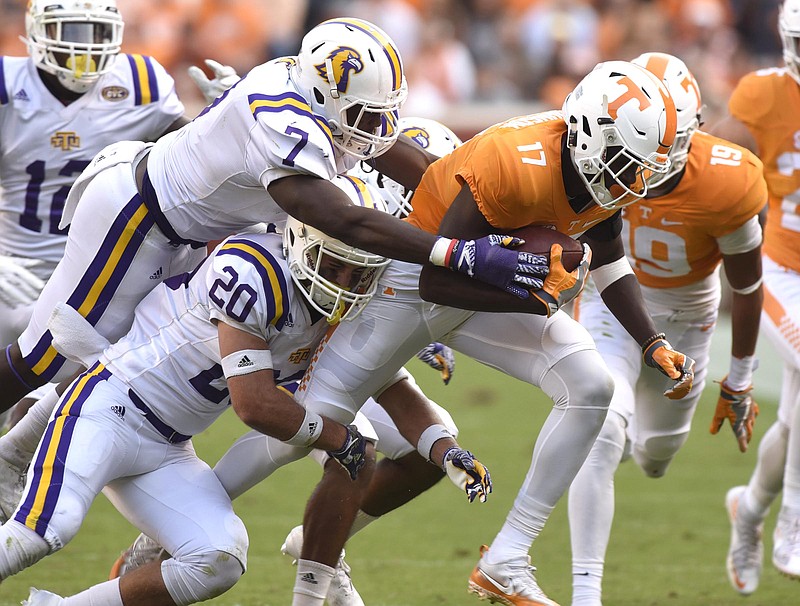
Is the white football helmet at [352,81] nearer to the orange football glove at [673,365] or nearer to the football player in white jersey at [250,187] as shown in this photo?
the football player in white jersey at [250,187]

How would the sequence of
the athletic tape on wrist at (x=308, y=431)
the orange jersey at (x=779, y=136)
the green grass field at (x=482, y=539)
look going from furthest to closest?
the orange jersey at (x=779, y=136)
the green grass field at (x=482, y=539)
the athletic tape on wrist at (x=308, y=431)

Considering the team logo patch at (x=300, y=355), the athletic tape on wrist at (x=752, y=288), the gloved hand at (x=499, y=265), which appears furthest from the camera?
the athletic tape on wrist at (x=752, y=288)

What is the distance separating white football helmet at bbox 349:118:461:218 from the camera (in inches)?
187

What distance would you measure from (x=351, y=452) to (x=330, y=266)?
0.56 metres

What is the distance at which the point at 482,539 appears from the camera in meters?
6.20

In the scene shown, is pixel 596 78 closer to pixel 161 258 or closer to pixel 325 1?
pixel 161 258

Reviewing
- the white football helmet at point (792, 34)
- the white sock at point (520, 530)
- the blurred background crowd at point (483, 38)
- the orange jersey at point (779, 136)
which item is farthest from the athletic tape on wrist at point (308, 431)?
the blurred background crowd at point (483, 38)

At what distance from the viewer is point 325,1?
497 inches

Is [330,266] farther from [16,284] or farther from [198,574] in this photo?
[16,284]

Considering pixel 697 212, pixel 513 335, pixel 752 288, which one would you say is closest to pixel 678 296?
pixel 752 288

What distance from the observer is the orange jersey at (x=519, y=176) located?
3846 mm

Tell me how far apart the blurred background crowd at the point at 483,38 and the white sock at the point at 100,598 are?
8032mm

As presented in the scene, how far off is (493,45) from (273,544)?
7.81 meters

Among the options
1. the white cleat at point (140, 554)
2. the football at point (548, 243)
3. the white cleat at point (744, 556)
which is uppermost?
the football at point (548, 243)
